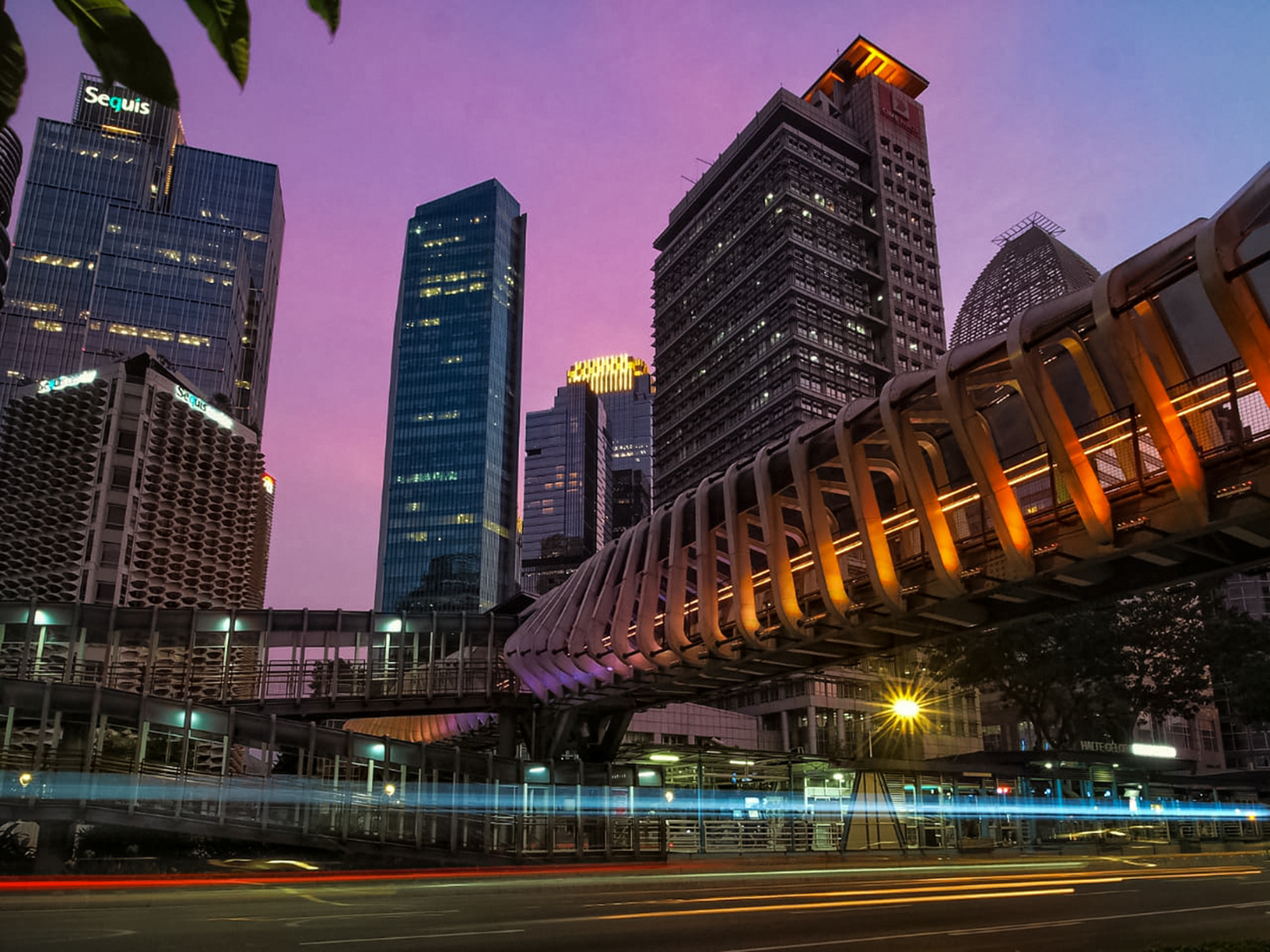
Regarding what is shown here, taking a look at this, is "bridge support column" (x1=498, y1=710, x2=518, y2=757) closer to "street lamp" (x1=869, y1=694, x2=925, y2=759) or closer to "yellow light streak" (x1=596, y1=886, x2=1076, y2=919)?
"street lamp" (x1=869, y1=694, x2=925, y2=759)

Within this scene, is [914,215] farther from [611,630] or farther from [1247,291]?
[1247,291]

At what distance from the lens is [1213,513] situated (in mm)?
19219

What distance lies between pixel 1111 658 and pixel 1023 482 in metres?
31.3

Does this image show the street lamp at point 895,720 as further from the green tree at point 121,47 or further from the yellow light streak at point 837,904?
the green tree at point 121,47

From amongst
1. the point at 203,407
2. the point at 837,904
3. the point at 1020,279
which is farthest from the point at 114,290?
the point at 837,904

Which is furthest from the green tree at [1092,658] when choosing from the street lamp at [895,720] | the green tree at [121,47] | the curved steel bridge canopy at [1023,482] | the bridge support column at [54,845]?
the green tree at [121,47]

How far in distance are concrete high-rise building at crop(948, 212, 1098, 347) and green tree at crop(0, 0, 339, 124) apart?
149952 millimetres

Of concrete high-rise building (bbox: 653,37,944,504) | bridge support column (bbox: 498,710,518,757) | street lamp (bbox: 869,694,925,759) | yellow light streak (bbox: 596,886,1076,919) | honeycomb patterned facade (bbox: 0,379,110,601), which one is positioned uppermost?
concrete high-rise building (bbox: 653,37,944,504)

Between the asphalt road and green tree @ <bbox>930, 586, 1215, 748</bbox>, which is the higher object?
green tree @ <bbox>930, 586, 1215, 748</bbox>

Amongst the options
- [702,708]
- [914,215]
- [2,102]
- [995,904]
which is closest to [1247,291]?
[995,904]

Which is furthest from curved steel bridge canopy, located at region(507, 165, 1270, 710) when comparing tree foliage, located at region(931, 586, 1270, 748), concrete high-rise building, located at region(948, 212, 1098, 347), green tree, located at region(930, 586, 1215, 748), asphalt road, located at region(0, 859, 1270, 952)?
concrete high-rise building, located at region(948, 212, 1098, 347)

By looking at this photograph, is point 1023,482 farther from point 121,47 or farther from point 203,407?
point 203,407

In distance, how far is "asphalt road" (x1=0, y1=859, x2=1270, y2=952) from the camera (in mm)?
13430

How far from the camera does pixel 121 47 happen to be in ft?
7.21
